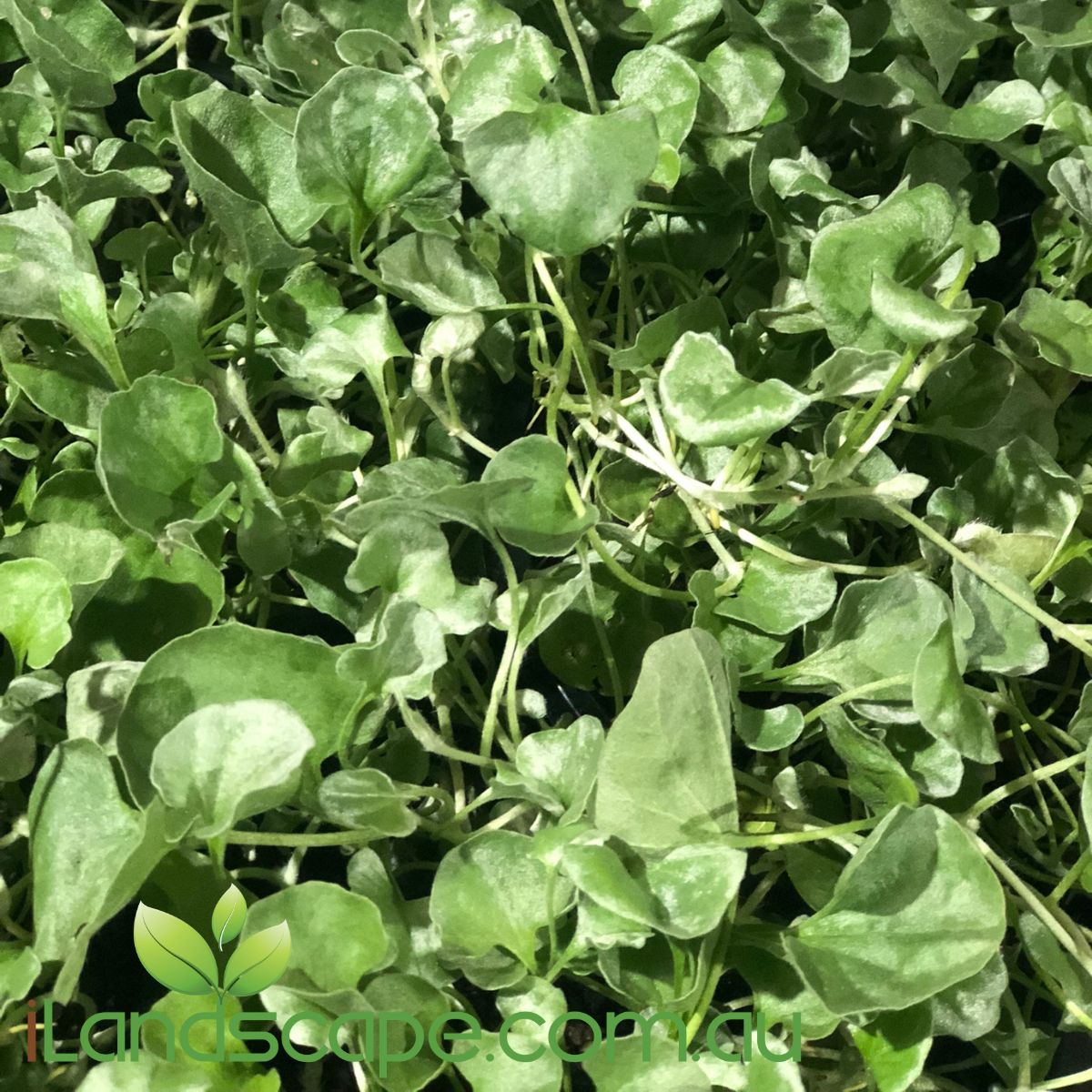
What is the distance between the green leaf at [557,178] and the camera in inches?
13.2

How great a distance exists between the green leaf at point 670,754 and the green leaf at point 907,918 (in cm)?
5

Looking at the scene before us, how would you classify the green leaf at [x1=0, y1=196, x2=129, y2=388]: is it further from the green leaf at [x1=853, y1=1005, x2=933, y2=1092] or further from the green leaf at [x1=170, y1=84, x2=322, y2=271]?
the green leaf at [x1=853, y1=1005, x2=933, y2=1092]

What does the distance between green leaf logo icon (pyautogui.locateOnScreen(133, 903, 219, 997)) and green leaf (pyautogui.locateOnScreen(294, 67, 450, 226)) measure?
263mm

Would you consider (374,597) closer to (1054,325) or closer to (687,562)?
(687,562)

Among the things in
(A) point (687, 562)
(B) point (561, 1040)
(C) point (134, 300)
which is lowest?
(B) point (561, 1040)

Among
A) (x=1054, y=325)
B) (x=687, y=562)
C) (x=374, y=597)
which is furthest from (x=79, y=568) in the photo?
(x=1054, y=325)

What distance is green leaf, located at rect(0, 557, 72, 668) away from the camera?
1.18 ft

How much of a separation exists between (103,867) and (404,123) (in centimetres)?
28

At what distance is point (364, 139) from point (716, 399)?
0.17 m

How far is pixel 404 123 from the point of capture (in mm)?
389

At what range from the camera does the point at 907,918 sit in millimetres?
327

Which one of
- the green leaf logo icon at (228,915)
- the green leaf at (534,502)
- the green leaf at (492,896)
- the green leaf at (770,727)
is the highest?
the green leaf at (534,502)

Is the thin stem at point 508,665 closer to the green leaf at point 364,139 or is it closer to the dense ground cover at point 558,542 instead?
the dense ground cover at point 558,542

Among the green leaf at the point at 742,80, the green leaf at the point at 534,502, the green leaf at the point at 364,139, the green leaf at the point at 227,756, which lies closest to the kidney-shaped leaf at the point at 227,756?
the green leaf at the point at 227,756
